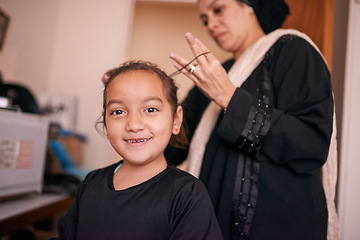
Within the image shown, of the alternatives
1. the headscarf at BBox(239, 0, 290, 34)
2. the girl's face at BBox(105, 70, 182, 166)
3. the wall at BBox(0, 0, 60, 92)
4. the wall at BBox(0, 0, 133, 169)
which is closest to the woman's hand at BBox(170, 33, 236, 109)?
the girl's face at BBox(105, 70, 182, 166)

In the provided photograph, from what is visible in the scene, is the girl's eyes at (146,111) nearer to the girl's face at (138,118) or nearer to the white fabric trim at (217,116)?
the girl's face at (138,118)

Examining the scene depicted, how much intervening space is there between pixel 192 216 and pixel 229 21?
730 mm

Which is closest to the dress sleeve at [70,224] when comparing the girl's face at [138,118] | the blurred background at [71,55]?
the girl's face at [138,118]

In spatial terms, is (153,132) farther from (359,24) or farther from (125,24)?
(125,24)

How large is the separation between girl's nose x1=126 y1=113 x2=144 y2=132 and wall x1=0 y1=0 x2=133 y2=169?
1.66 m

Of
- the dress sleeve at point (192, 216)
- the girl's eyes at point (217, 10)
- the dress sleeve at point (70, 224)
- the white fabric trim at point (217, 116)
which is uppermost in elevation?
the girl's eyes at point (217, 10)

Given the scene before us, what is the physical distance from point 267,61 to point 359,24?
0.60m

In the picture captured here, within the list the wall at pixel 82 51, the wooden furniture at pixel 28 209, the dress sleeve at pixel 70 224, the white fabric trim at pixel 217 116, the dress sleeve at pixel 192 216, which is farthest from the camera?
the wall at pixel 82 51

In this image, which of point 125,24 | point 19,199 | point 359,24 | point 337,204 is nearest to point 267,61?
point 359,24

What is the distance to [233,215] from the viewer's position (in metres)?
0.76

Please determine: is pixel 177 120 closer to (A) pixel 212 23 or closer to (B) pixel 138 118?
(B) pixel 138 118

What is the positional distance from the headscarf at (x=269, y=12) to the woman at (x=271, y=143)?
0.64ft

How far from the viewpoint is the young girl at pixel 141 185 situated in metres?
0.58

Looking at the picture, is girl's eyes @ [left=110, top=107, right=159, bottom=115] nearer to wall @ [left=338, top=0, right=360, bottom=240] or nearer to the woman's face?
the woman's face
